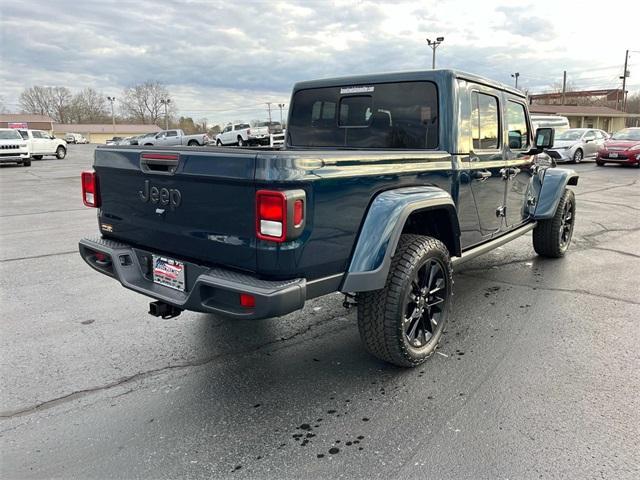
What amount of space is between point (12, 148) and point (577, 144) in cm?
2604

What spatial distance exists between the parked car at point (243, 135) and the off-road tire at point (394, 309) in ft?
93.4

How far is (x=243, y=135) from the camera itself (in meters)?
34.6

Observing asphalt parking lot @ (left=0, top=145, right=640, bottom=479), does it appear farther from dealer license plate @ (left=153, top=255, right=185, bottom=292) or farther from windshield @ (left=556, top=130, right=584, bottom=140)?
windshield @ (left=556, top=130, right=584, bottom=140)

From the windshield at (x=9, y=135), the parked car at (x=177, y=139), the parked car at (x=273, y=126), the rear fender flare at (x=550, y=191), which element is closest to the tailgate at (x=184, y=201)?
the rear fender flare at (x=550, y=191)

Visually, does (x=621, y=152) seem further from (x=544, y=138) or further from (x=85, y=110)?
(x=85, y=110)

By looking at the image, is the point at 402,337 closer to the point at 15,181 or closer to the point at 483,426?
the point at 483,426

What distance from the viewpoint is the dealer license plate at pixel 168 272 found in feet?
9.60

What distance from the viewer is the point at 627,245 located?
6.97 m

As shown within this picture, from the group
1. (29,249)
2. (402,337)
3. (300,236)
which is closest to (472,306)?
(402,337)

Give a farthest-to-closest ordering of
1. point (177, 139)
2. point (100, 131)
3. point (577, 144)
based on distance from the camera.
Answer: point (100, 131) → point (177, 139) → point (577, 144)

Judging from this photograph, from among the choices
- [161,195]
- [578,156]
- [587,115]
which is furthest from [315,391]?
[587,115]

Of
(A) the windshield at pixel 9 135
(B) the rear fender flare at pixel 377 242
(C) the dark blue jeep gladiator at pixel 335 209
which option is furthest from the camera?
(A) the windshield at pixel 9 135

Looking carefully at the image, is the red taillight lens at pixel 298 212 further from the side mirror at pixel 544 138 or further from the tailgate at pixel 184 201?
the side mirror at pixel 544 138

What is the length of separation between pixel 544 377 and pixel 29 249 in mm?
6721
